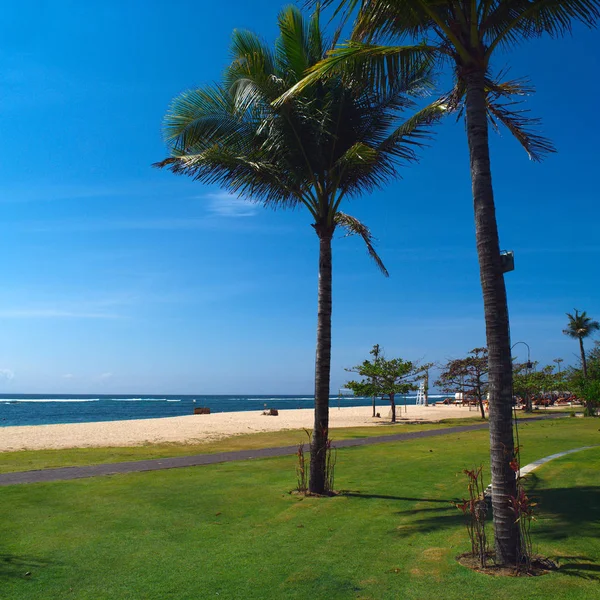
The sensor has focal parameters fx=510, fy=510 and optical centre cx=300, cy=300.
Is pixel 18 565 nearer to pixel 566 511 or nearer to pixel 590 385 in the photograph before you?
pixel 566 511

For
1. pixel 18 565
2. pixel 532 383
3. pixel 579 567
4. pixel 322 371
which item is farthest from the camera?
pixel 532 383

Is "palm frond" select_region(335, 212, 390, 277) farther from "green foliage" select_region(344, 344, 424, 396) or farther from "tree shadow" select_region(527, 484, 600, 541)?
"green foliage" select_region(344, 344, 424, 396)

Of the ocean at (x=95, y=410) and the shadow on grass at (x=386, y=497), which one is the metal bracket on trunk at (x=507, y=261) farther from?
the ocean at (x=95, y=410)

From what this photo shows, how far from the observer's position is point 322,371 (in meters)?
10.5

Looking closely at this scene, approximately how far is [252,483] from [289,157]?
23.1 feet

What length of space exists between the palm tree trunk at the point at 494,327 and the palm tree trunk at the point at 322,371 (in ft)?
15.3

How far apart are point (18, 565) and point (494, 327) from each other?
6269 millimetres

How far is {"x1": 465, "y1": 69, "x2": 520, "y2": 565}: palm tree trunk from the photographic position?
5777 millimetres

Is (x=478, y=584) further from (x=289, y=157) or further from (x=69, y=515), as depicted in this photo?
(x=289, y=157)

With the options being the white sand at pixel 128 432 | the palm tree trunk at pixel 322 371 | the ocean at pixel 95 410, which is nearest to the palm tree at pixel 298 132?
the palm tree trunk at pixel 322 371

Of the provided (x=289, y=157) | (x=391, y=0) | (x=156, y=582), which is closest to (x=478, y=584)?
(x=156, y=582)

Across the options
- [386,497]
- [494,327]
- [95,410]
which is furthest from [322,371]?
[95,410]

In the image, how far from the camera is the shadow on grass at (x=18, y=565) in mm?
5698

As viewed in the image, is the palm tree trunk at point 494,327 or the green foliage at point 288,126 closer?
the palm tree trunk at point 494,327
